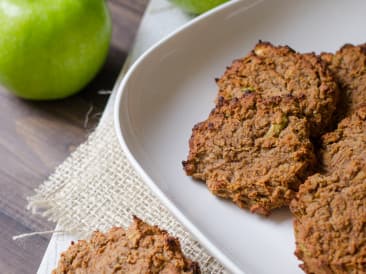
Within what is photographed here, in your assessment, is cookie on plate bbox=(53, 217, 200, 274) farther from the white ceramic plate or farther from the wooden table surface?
the wooden table surface

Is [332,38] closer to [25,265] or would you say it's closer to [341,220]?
[341,220]

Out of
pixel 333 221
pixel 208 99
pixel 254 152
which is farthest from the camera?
pixel 208 99

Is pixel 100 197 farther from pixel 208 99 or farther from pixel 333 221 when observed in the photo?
pixel 333 221

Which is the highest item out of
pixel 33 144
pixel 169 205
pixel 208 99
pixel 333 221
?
pixel 333 221

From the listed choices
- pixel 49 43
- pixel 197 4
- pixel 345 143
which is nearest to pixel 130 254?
pixel 345 143

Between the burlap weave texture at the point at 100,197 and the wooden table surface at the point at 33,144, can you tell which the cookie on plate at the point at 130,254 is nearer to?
the burlap weave texture at the point at 100,197

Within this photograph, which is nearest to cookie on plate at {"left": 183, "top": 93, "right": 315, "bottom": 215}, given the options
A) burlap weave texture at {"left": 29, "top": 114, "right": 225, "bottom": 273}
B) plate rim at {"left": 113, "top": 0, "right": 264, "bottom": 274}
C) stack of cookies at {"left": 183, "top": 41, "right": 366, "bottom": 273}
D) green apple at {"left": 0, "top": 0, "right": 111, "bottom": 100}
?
stack of cookies at {"left": 183, "top": 41, "right": 366, "bottom": 273}
